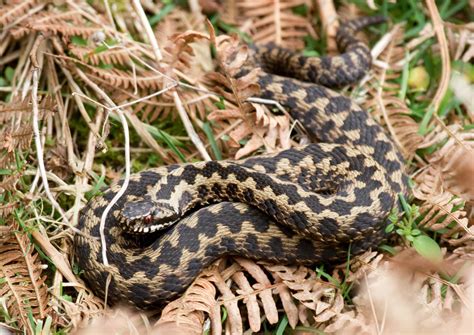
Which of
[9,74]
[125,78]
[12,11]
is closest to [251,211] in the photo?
[125,78]

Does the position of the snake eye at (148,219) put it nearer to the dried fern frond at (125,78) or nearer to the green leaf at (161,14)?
the dried fern frond at (125,78)

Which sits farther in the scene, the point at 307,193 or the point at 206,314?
the point at 307,193

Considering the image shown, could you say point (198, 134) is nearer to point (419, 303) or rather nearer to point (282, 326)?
point (282, 326)

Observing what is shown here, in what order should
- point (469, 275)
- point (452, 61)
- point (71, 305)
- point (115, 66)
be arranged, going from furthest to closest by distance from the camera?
point (452, 61), point (115, 66), point (71, 305), point (469, 275)

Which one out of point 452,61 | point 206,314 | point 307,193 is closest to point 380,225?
point 307,193

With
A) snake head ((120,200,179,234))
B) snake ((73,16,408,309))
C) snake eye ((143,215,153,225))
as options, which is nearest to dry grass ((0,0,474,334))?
snake ((73,16,408,309))

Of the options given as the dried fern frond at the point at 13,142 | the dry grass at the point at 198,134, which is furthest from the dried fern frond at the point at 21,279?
the dried fern frond at the point at 13,142

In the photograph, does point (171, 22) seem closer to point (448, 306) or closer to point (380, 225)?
point (380, 225)
